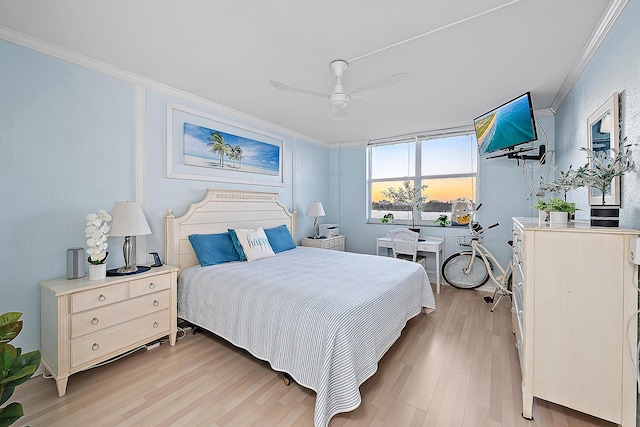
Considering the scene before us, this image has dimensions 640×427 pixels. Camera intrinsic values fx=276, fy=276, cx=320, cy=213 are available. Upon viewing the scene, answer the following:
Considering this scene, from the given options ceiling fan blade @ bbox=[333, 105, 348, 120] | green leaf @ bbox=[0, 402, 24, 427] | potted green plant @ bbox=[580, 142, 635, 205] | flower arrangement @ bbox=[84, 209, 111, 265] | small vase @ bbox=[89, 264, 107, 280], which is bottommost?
green leaf @ bbox=[0, 402, 24, 427]

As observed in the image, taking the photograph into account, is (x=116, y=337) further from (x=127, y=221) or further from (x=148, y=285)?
(x=127, y=221)

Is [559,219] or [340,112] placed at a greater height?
[340,112]

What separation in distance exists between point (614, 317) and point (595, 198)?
1019 millimetres

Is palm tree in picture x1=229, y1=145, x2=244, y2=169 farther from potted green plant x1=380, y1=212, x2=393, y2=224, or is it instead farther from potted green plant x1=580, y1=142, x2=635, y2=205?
potted green plant x1=580, y1=142, x2=635, y2=205

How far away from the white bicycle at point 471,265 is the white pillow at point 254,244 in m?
2.82

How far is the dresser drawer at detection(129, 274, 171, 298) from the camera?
2.28 meters

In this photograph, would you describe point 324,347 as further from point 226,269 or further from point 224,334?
point 226,269

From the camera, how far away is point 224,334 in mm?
2404

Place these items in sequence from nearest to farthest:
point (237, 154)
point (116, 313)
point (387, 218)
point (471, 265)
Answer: point (116, 313)
point (237, 154)
point (471, 265)
point (387, 218)

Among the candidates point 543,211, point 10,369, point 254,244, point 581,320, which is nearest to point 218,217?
point 254,244

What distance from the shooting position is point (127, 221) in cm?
236

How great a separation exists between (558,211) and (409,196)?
308 cm

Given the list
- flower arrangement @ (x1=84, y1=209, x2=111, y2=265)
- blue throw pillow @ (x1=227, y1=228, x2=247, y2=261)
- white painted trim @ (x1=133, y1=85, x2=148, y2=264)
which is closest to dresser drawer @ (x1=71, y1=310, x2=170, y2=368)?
flower arrangement @ (x1=84, y1=209, x2=111, y2=265)

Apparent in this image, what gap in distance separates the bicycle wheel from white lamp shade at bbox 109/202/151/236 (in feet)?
13.4
